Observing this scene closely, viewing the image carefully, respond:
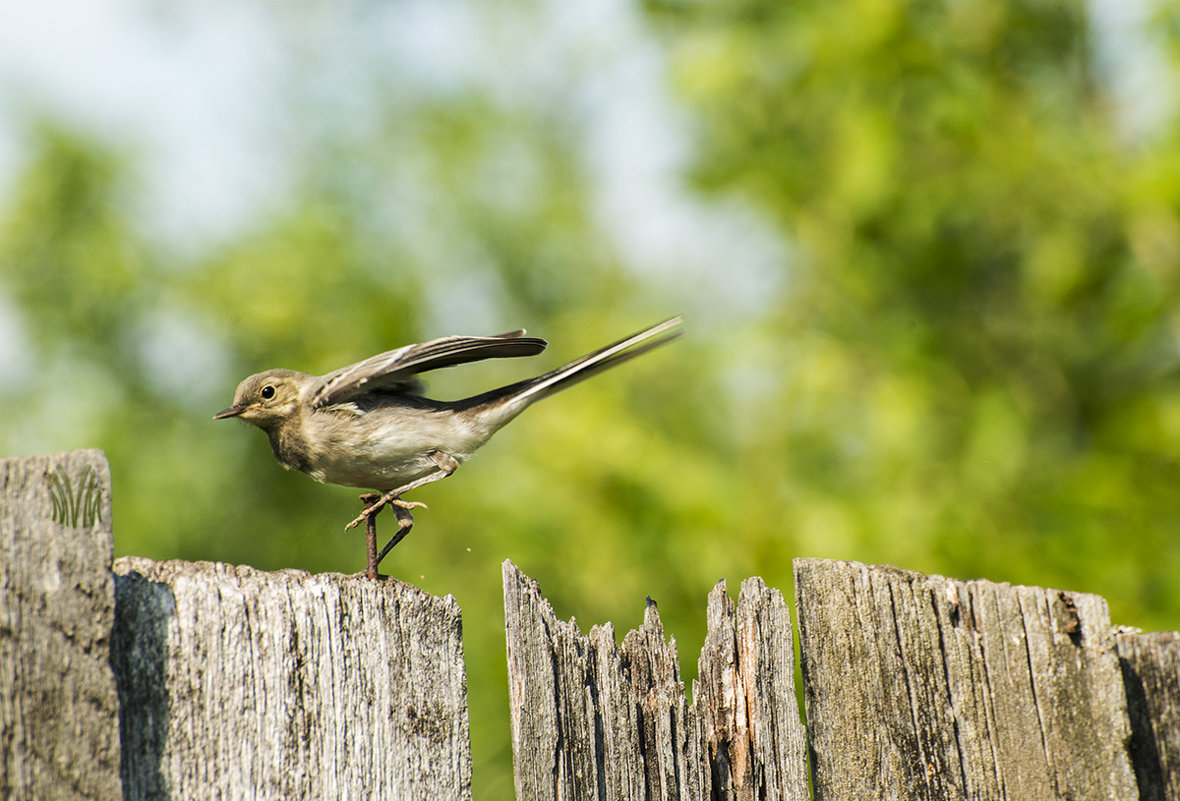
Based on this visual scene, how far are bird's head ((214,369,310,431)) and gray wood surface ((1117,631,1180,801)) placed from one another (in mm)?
2816

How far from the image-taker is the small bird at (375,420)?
3762mm

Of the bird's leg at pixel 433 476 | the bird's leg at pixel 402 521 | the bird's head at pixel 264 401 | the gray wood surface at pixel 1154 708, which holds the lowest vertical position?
the gray wood surface at pixel 1154 708

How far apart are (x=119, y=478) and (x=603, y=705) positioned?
10.7 m

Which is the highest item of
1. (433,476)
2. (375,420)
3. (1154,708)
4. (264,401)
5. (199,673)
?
(264,401)

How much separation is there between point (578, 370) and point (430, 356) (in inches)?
25.3

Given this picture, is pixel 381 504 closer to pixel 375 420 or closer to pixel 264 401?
pixel 375 420

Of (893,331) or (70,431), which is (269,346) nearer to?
(70,431)

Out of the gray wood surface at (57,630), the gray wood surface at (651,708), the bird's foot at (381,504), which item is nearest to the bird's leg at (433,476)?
the bird's foot at (381,504)

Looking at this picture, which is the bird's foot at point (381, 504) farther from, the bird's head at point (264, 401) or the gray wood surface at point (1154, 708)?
the gray wood surface at point (1154, 708)

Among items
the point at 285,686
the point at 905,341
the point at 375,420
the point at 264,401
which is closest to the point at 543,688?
the point at 285,686

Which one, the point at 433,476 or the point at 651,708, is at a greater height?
the point at 433,476

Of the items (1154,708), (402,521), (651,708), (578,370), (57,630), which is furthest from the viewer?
(578,370)

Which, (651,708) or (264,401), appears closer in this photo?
(651,708)

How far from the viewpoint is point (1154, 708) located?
8.51 feet
